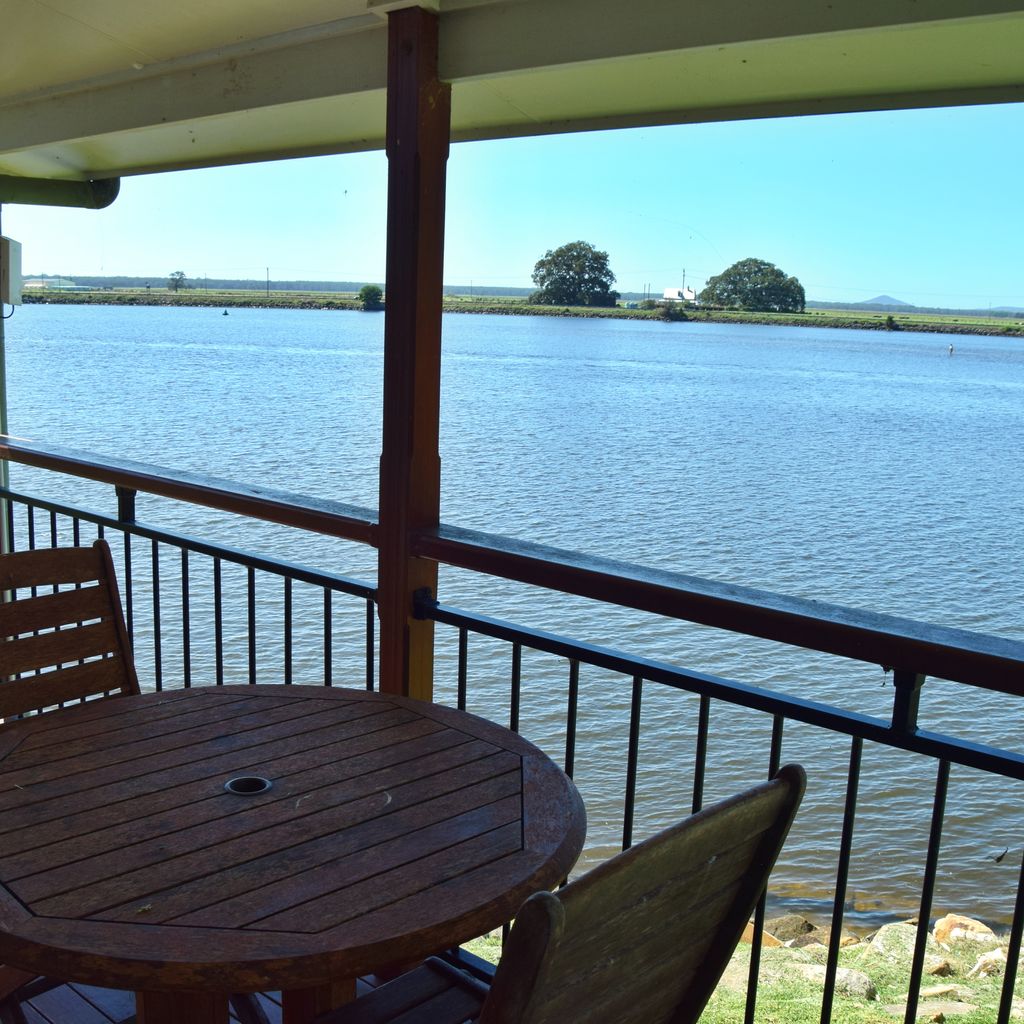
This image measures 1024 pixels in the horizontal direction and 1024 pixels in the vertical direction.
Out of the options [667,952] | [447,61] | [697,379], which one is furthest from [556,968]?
[697,379]

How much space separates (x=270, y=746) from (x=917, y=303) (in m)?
43.2

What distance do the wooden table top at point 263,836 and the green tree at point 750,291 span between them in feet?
94.1

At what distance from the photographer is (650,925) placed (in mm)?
945

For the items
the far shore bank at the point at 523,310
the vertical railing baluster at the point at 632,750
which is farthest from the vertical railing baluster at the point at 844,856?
the far shore bank at the point at 523,310

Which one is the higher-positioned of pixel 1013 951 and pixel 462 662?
pixel 462 662

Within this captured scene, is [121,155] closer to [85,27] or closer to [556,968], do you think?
[85,27]

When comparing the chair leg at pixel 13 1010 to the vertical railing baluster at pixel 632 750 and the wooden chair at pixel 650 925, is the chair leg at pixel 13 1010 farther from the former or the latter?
the wooden chair at pixel 650 925

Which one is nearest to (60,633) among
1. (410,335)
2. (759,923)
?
(410,335)

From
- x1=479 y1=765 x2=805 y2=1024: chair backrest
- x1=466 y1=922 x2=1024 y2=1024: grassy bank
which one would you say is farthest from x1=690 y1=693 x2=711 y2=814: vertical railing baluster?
x1=466 y1=922 x2=1024 y2=1024: grassy bank

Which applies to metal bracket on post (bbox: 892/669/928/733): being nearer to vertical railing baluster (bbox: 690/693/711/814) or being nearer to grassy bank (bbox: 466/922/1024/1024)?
vertical railing baluster (bbox: 690/693/711/814)

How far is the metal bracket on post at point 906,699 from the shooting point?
4.65ft

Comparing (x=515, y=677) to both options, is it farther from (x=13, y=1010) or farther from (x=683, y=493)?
(x=683, y=493)

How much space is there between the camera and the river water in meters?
9.48

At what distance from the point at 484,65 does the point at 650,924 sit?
1.90 m
